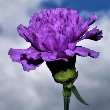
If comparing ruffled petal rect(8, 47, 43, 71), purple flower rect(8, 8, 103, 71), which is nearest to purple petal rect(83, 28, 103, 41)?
purple flower rect(8, 8, 103, 71)

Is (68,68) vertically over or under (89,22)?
under

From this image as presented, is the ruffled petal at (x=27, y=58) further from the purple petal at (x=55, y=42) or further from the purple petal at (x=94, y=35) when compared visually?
the purple petal at (x=94, y=35)

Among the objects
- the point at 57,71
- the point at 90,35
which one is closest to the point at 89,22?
the point at 90,35

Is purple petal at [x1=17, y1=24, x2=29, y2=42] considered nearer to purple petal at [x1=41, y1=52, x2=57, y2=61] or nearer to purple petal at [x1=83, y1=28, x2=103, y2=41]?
purple petal at [x1=41, y1=52, x2=57, y2=61]

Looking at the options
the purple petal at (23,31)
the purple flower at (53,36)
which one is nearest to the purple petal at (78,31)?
the purple flower at (53,36)

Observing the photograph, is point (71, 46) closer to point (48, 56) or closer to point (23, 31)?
point (48, 56)

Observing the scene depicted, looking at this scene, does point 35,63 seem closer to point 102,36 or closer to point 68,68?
point 68,68

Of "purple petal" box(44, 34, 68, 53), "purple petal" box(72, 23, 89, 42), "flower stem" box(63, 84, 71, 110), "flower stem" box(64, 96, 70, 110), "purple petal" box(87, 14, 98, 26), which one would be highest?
"purple petal" box(87, 14, 98, 26)

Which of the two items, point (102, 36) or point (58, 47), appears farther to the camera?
point (102, 36)
